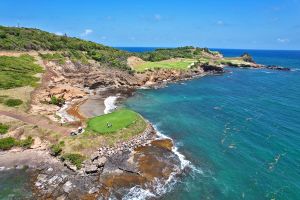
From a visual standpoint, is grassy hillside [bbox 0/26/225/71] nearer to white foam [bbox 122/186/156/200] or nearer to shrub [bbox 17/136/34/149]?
shrub [bbox 17/136/34/149]

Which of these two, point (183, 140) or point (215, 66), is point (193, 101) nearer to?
point (183, 140)

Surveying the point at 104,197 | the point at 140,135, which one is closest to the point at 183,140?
the point at 140,135

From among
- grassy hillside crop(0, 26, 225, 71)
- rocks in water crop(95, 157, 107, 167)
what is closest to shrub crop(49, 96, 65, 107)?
grassy hillside crop(0, 26, 225, 71)

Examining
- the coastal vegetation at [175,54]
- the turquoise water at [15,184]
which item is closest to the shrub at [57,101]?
the turquoise water at [15,184]

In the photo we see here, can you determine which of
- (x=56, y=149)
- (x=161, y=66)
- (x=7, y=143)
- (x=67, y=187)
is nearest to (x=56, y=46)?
(x=161, y=66)

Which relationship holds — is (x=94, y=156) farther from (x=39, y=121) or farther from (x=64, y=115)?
(x=64, y=115)

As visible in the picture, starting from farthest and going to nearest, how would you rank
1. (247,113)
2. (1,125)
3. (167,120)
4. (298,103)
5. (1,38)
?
(1,38) < (298,103) < (247,113) < (167,120) < (1,125)

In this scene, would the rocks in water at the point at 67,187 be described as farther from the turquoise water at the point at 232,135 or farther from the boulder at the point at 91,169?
the turquoise water at the point at 232,135

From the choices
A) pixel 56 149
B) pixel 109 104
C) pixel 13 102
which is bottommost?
pixel 109 104
